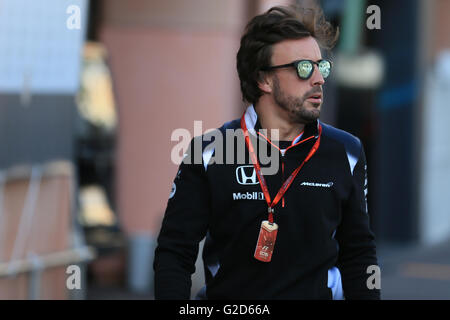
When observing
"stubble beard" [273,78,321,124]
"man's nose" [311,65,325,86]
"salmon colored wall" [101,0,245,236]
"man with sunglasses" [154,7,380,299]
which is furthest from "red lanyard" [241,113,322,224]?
"salmon colored wall" [101,0,245,236]

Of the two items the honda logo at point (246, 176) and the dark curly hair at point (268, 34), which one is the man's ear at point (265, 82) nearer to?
the dark curly hair at point (268, 34)

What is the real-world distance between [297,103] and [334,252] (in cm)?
53

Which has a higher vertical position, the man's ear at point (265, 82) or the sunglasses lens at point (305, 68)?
the sunglasses lens at point (305, 68)

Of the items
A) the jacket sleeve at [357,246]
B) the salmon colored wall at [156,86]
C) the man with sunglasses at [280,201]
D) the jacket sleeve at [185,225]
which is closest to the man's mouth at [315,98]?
the man with sunglasses at [280,201]

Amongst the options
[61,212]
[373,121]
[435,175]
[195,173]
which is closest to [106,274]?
[61,212]

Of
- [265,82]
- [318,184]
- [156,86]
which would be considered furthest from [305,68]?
[156,86]

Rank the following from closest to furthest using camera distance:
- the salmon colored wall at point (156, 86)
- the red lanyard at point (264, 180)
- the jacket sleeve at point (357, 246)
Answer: the red lanyard at point (264, 180) < the jacket sleeve at point (357, 246) < the salmon colored wall at point (156, 86)

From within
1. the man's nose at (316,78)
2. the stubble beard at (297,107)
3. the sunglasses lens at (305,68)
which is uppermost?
the sunglasses lens at (305,68)

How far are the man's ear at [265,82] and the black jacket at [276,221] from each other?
0.10m

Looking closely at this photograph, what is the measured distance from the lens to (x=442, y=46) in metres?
14.7

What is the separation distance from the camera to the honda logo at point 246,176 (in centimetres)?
278

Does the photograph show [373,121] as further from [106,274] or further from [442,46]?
[106,274]

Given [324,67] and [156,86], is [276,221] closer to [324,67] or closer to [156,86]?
[324,67]

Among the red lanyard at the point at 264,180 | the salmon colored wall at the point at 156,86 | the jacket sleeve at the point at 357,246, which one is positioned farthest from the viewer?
the salmon colored wall at the point at 156,86
